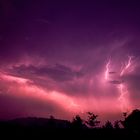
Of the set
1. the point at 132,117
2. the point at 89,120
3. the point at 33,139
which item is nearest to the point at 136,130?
the point at 132,117

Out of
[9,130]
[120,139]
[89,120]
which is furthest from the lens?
[89,120]

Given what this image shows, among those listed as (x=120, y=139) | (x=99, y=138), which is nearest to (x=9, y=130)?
(x=99, y=138)

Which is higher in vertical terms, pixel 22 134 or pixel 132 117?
pixel 132 117

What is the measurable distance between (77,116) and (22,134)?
58.3 meters

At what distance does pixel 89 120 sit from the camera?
9406 centimetres

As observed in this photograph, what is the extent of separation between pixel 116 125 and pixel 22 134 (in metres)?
68.7

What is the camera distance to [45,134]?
87.1 feet

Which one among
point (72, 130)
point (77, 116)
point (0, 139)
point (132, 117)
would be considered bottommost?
point (0, 139)

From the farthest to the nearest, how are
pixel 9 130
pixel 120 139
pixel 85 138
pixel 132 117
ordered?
pixel 132 117 → pixel 120 139 → pixel 85 138 → pixel 9 130

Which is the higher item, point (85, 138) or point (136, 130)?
point (136, 130)

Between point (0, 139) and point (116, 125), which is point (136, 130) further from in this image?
point (116, 125)

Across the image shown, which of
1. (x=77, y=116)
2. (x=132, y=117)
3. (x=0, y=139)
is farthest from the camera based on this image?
(x=77, y=116)

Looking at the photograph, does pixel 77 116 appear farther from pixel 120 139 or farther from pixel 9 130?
pixel 9 130

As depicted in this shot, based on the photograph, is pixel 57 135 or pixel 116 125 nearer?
pixel 57 135
